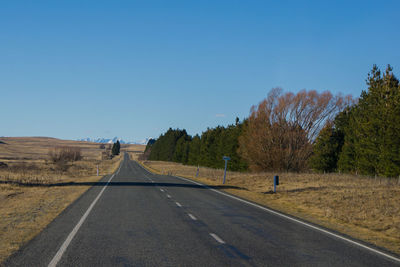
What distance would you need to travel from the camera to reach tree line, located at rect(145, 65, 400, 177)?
3238 centimetres

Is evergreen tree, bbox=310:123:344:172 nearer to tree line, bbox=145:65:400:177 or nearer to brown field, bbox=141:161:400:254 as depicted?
tree line, bbox=145:65:400:177

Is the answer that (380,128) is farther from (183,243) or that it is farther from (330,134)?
(183,243)

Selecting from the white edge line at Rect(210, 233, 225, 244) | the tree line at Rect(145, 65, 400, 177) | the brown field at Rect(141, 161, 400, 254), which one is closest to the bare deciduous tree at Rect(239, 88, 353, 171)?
the tree line at Rect(145, 65, 400, 177)

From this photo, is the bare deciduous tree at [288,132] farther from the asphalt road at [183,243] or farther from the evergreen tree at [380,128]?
the asphalt road at [183,243]

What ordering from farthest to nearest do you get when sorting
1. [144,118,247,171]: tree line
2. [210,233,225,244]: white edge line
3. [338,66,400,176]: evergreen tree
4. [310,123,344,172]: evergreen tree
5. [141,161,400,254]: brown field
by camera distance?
1. [144,118,247,171]: tree line
2. [310,123,344,172]: evergreen tree
3. [338,66,400,176]: evergreen tree
4. [141,161,400,254]: brown field
5. [210,233,225,244]: white edge line

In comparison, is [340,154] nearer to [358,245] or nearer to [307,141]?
[307,141]

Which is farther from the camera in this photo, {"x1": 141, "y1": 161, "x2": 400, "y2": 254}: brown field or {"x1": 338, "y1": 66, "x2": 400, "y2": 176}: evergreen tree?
{"x1": 338, "y1": 66, "x2": 400, "y2": 176}: evergreen tree

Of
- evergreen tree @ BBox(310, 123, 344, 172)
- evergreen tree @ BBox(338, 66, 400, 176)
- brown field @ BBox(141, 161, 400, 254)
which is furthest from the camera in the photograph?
evergreen tree @ BBox(310, 123, 344, 172)

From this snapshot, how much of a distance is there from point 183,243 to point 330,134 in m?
43.6

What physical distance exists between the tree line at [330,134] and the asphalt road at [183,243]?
76.2ft

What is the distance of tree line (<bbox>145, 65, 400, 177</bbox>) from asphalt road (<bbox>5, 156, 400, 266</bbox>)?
914 inches

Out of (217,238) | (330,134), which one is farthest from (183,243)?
(330,134)

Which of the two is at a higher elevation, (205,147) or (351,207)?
(205,147)

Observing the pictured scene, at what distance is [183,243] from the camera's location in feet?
27.6
